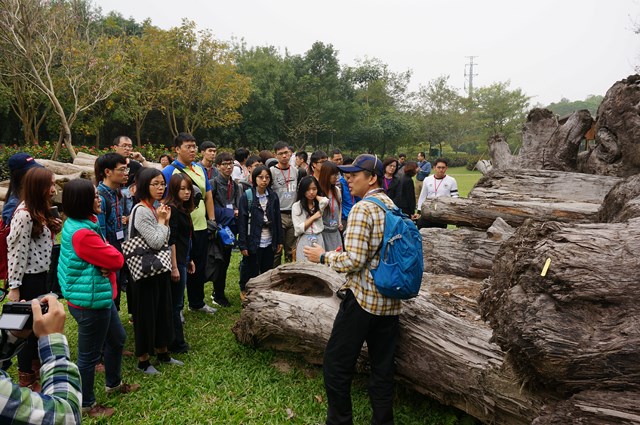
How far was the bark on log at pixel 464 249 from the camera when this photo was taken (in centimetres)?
493

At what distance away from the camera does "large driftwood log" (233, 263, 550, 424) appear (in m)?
2.74

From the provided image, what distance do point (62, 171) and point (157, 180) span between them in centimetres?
795

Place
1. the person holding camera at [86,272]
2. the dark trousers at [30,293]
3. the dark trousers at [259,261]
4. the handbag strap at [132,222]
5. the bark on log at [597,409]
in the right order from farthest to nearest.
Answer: the dark trousers at [259,261] → the handbag strap at [132,222] → the dark trousers at [30,293] → the person holding camera at [86,272] → the bark on log at [597,409]

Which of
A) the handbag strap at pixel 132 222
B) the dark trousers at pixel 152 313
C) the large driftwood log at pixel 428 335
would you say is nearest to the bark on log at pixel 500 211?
the large driftwood log at pixel 428 335

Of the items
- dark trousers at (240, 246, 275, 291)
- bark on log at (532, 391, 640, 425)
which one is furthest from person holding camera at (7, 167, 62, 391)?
bark on log at (532, 391, 640, 425)

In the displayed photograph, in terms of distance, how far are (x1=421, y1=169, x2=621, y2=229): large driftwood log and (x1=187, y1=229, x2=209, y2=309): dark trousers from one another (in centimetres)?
309

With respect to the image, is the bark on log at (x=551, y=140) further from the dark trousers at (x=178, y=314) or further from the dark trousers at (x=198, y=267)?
the dark trousers at (x=178, y=314)

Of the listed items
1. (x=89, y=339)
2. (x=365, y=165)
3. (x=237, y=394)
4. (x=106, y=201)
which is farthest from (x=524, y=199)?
(x=89, y=339)

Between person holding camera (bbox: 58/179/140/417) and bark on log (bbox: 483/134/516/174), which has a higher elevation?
bark on log (bbox: 483/134/516/174)

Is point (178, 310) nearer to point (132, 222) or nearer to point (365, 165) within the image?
point (132, 222)

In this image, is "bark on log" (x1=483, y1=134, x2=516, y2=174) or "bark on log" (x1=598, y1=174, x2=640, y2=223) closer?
"bark on log" (x1=598, y1=174, x2=640, y2=223)

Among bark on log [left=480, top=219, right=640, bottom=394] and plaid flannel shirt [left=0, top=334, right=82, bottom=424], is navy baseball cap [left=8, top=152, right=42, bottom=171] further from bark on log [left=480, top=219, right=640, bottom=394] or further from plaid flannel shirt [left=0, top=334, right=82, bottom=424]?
bark on log [left=480, top=219, right=640, bottom=394]

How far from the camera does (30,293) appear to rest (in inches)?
Answer: 136

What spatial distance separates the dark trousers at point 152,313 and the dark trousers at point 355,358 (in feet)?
5.50
